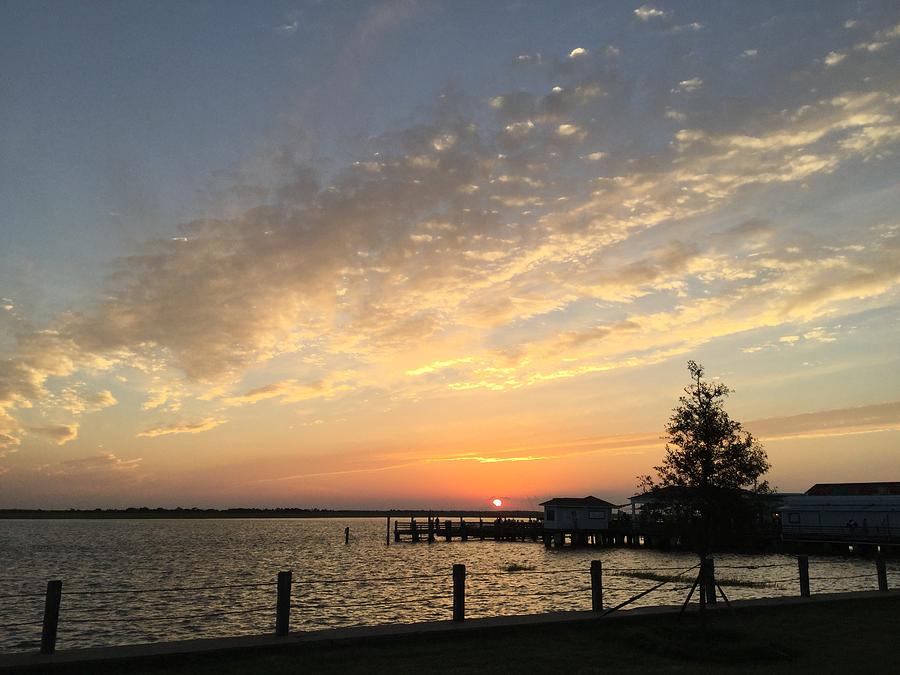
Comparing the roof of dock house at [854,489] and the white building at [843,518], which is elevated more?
the roof of dock house at [854,489]

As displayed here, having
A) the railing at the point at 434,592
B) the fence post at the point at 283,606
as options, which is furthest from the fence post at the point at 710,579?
the fence post at the point at 283,606

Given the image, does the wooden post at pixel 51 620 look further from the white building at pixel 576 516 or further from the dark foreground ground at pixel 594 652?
the white building at pixel 576 516

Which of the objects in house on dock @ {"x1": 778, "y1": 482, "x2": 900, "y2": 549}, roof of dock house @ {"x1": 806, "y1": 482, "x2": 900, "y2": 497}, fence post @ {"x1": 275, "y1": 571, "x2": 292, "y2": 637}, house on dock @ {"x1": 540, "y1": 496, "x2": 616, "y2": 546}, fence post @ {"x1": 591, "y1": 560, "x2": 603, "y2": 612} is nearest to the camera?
fence post @ {"x1": 275, "y1": 571, "x2": 292, "y2": 637}

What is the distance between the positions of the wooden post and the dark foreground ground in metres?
1.09

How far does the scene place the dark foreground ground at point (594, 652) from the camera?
440 inches

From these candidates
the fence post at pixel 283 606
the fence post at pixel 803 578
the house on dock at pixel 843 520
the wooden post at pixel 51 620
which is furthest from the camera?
the house on dock at pixel 843 520

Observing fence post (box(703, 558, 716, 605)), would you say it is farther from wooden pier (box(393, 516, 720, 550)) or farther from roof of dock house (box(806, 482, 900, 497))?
roof of dock house (box(806, 482, 900, 497))

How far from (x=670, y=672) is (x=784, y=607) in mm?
8302

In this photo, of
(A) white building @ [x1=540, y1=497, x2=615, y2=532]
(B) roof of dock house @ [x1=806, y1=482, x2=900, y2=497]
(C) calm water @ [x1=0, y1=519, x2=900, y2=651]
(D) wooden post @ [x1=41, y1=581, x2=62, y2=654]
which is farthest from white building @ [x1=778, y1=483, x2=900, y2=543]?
(D) wooden post @ [x1=41, y1=581, x2=62, y2=654]

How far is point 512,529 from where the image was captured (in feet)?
324

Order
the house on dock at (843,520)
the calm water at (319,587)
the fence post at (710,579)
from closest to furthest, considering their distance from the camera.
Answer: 1. the fence post at (710,579)
2. the calm water at (319,587)
3. the house on dock at (843,520)

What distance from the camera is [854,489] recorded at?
3514 inches

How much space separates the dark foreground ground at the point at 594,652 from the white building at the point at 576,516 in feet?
239

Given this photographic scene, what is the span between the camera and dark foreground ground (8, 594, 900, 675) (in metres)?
11.2
